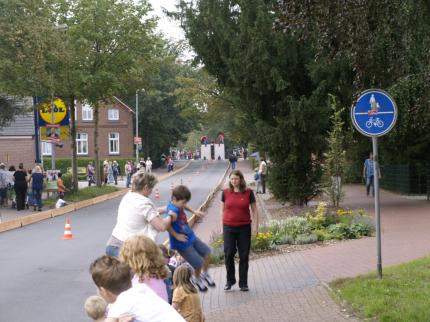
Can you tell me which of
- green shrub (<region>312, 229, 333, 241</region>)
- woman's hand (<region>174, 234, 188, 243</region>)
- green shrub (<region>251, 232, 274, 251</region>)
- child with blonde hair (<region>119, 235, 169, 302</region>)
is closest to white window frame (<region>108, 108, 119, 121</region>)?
green shrub (<region>312, 229, 333, 241</region>)

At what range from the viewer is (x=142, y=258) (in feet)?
15.1

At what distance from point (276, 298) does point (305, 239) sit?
5.20 meters

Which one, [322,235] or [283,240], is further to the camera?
[322,235]

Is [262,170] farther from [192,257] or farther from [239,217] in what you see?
[192,257]

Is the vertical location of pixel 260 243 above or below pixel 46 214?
above

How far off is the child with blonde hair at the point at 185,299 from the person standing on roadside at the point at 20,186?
19832mm

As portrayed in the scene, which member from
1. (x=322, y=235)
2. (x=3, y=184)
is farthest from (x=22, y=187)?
(x=322, y=235)

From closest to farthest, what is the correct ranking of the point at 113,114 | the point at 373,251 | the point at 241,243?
the point at 241,243 → the point at 373,251 → the point at 113,114

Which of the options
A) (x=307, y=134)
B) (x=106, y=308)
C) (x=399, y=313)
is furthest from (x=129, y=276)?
(x=307, y=134)

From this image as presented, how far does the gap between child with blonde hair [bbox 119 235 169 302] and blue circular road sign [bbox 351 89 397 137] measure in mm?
5079

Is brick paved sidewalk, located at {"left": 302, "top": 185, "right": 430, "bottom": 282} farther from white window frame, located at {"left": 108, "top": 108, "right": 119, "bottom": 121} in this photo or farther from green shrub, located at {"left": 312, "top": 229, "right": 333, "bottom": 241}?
white window frame, located at {"left": 108, "top": 108, "right": 119, "bottom": 121}

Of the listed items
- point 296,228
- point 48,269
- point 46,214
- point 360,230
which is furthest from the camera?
point 46,214

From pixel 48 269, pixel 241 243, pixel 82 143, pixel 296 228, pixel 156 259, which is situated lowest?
pixel 48 269

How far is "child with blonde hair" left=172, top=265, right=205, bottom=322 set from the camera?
18.6 feet
